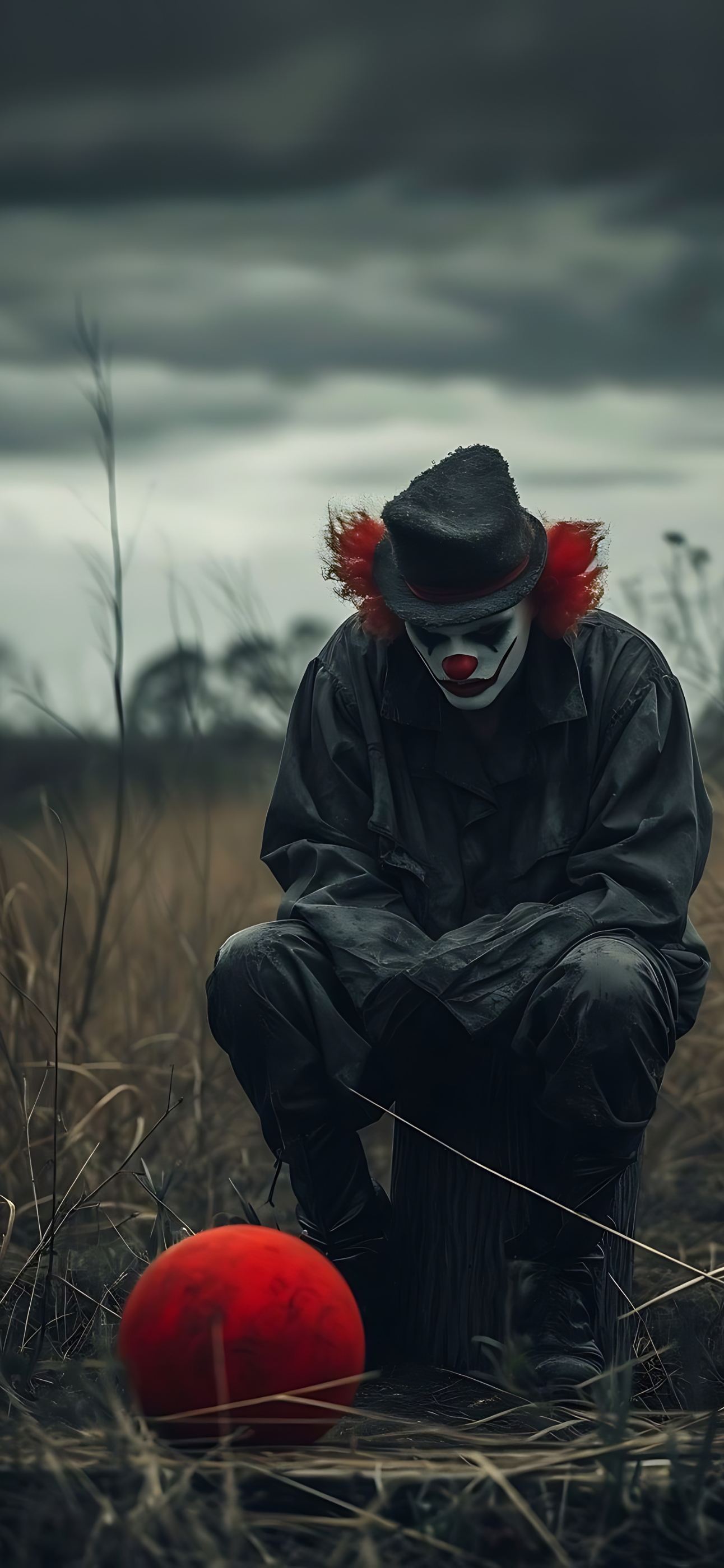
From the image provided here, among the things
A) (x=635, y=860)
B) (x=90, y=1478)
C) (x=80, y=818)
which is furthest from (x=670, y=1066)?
(x=90, y=1478)

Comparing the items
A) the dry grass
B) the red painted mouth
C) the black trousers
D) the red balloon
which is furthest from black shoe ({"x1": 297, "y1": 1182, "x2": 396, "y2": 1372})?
the red painted mouth

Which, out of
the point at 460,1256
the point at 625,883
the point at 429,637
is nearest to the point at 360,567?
the point at 429,637

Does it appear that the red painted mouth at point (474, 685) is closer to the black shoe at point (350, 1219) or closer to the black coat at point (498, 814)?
the black coat at point (498, 814)

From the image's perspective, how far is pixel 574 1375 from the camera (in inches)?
108

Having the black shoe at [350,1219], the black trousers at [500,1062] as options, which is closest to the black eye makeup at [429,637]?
the black trousers at [500,1062]

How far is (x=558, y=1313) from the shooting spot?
2.86 m

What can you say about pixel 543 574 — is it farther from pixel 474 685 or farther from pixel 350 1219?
pixel 350 1219

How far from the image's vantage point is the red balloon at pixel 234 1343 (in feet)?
7.11

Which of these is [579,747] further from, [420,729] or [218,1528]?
[218,1528]

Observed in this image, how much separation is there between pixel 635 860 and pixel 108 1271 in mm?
1559

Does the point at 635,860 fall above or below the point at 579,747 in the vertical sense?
below

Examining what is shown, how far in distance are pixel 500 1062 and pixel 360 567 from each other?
1.02 m

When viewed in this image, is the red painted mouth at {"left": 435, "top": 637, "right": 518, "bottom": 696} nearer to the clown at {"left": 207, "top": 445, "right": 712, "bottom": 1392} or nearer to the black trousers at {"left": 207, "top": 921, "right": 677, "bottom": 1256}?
the clown at {"left": 207, "top": 445, "right": 712, "bottom": 1392}

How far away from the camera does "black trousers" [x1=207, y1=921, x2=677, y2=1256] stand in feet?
8.74
